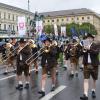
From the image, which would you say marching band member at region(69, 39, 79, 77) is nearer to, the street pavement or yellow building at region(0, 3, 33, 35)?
the street pavement

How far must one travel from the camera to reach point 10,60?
16.3 meters

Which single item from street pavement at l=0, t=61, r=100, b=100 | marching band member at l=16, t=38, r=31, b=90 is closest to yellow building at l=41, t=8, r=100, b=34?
street pavement at l=0, t=61, r=100, b=100

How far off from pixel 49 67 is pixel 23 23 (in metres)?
13.8

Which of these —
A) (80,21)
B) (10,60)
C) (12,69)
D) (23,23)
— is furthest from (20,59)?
(80,21)

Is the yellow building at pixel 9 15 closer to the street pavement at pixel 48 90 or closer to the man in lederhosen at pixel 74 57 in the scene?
the man in lederhosen at pixel 74 57

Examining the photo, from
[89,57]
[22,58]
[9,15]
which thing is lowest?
[22,58]

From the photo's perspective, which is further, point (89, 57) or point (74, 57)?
point (74, 57)

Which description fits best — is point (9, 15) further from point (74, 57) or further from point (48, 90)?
point (48, 90)

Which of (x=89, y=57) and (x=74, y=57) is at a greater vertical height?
(x=89, y=57)

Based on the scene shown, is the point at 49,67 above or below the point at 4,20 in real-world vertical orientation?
below

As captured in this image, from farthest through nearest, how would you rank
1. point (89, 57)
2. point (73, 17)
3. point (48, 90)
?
point (73, 17) < point (48, 90) < point (89, 57)

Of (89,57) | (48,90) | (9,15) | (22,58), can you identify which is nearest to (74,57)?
(22,58)

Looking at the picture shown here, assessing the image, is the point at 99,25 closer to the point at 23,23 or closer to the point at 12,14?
the point at 12,14

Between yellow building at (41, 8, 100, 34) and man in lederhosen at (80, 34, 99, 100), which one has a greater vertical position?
yellow building at (41, 8, 100, 34)
